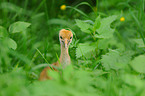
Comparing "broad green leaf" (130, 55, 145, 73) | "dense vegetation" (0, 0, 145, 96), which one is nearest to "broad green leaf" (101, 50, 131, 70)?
"dense vegetation" (0, 0, 145, 96)

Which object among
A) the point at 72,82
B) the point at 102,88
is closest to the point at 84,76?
the point at 72,82

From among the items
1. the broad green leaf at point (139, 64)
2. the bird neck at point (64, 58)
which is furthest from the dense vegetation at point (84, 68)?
the bird neck at point (64, 58)

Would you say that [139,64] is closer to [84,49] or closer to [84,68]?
[84,68]

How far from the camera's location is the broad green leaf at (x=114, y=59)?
2427mm

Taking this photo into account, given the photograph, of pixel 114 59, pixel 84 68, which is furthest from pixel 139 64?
pixel 84 68

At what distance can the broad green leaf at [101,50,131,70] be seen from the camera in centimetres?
243

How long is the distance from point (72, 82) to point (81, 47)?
1320 millimetres

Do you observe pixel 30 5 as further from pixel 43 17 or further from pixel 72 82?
pixel 72 82

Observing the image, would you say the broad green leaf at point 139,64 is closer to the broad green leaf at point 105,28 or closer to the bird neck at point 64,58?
the broad green leaf at point 105,28

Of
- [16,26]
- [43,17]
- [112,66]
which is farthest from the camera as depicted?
[43,17]

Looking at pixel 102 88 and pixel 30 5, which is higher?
pixel 30 5

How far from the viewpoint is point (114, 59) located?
2502 mm

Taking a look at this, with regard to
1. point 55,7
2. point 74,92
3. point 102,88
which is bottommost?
point 102,88

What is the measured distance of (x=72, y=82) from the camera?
1613mm
